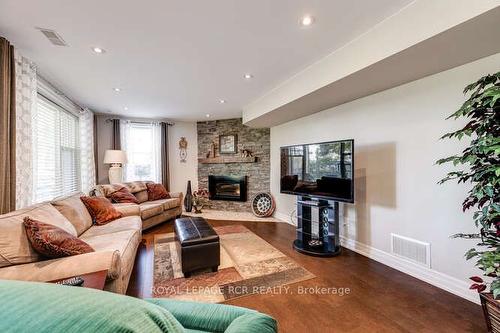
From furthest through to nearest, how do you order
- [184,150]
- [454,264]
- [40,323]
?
[184,150]
[454,264]
[40,323]

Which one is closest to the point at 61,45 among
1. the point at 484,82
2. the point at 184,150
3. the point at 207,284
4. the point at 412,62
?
the point at 207,284

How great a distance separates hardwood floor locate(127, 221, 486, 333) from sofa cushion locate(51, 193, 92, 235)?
2.65ft

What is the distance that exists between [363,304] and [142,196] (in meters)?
4.53

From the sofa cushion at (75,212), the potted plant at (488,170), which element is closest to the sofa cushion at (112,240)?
the sofa cushion at (75,212)

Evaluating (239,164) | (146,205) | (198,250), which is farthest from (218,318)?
(239,164)

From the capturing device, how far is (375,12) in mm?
1859

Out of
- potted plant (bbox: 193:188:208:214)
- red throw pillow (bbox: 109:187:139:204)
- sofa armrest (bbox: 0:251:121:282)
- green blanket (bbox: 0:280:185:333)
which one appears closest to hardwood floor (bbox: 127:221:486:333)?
sofa armrest (bbox: 0:251:121:282)

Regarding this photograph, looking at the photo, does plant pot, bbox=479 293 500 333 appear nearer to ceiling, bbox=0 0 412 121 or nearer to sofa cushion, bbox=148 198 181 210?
ceiling, bbox=0 0 412 121

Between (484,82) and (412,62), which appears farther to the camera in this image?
(412,62)

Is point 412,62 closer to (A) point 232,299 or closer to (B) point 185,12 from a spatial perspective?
(B) point 185,12

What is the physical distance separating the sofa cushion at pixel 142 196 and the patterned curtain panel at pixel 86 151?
0.91 m

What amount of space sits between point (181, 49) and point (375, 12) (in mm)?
1824

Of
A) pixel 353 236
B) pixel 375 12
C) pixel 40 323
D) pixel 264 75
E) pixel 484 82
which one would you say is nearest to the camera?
pixel 40 323

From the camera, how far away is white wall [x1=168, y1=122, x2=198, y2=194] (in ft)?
20.7
